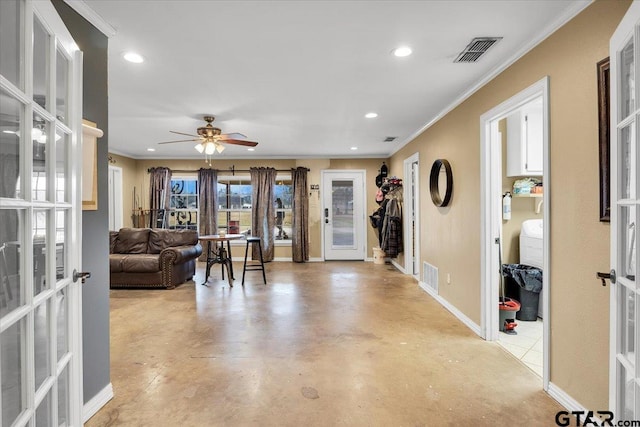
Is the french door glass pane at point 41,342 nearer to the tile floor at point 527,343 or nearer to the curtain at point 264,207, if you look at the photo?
the tile floor at point 527,343

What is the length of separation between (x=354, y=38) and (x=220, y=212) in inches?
238

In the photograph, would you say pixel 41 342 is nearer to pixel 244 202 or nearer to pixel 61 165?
pixel 61 165

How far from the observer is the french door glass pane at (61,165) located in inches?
53.1

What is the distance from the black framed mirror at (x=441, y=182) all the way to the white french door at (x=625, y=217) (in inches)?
97.7

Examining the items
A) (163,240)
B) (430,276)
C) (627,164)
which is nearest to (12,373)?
(627,164)

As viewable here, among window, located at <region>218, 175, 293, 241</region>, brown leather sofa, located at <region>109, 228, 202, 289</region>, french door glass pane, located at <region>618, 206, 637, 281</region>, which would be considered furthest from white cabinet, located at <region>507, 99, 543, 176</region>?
window, located at <region>218, 175, 293, 241</region>

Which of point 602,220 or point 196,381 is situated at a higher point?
point 602,220

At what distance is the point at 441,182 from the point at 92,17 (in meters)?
3.82

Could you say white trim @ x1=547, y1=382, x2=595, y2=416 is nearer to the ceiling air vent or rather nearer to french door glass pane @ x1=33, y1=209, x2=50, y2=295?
the ceiling air vent

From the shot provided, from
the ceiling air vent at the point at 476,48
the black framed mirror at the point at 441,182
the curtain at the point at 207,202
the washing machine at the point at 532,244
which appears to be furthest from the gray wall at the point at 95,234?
the curtain at the point at 207,202

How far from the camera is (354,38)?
7.55 ft

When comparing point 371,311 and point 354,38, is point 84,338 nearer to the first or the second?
point 354,38

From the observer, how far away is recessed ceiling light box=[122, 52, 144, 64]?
8.32 ft

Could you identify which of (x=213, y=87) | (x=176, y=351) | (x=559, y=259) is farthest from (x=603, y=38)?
(x=176, y=351)
